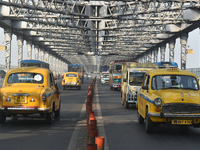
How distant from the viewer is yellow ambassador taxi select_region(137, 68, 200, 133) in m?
10.1

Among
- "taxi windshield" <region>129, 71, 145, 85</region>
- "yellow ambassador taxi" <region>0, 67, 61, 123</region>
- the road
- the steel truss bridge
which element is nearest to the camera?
the road

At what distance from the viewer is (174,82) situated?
11.4 meters

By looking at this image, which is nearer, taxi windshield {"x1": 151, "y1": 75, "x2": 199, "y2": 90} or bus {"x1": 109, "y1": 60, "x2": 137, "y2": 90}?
taxi windshield {"x1": 151, "y1": 75, "x2": 199, "y2": 90}

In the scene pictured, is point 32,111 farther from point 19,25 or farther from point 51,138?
point 19,25

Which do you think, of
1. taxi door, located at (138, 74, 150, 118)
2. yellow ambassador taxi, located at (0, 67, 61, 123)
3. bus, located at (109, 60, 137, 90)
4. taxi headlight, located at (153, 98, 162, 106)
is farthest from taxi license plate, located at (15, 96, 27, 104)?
bus, located at (109, 60, 137, 90)

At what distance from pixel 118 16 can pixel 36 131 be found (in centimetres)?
3212

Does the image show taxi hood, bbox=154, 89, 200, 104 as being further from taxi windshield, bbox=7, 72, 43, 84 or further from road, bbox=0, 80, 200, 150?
taxi windshield, bbox=7, 72, 43, 84

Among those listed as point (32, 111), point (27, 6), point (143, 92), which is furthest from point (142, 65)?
point (27, 6)

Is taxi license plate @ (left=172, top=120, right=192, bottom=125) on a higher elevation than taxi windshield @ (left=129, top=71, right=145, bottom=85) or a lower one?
lower

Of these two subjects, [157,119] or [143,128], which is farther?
[143,128]

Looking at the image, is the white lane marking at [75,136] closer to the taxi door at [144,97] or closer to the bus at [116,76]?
the taxi door at [144,97]

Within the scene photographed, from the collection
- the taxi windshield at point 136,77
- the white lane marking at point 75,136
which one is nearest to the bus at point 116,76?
the taxi windshield at point 136,77

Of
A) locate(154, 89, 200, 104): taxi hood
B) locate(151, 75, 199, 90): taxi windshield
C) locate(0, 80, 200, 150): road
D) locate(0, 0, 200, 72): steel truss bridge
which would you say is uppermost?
locate(0, 0, 200, 72): steel truss bridge

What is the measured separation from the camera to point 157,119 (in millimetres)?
10234
